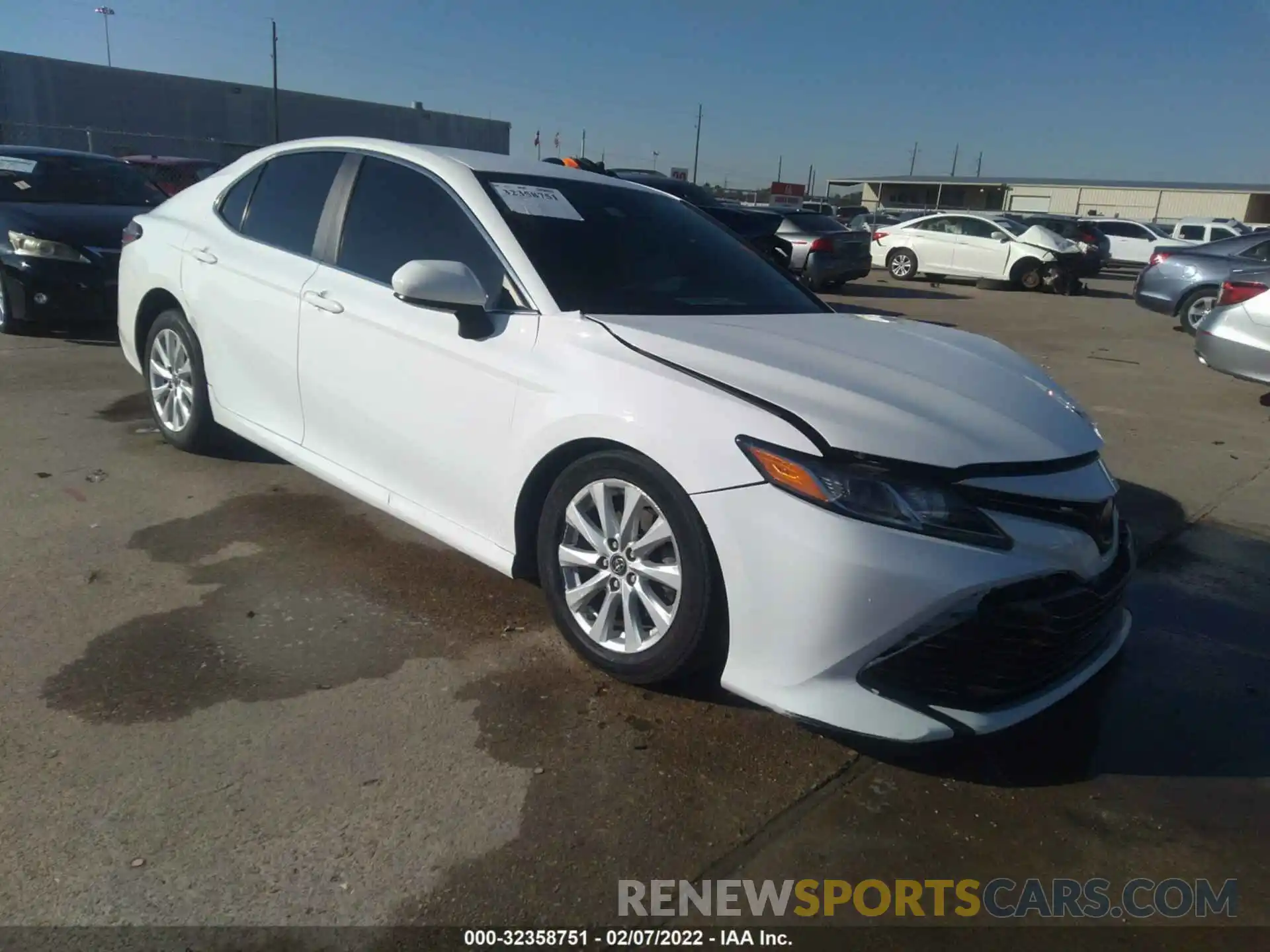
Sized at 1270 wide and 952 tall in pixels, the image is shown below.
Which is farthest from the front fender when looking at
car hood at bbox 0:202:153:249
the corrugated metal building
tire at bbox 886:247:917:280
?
the corrugated metal building

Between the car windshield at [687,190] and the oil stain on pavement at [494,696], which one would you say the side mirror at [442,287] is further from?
the car windshield at [687,190]

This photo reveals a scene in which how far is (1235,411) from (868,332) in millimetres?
5985

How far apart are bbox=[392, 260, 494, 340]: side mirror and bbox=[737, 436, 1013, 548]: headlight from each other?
1203 millimetres

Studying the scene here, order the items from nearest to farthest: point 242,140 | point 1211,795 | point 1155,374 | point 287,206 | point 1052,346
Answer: point 1211,795 → point 287,206 → point 1155,374 → point 1052,346 → point 242,140

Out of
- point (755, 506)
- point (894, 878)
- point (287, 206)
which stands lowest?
point (894, 878)

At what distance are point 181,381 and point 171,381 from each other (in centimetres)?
11

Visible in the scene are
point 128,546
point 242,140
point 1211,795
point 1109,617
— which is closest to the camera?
point 1211,795

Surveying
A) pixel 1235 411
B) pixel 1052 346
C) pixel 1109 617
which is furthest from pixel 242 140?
pixel 1109 617

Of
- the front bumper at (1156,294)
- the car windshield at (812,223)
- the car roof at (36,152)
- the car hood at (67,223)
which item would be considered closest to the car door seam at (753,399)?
the car hood at (67,223)

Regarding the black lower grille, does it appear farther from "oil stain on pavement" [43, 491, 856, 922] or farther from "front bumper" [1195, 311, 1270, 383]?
"front bumper" [1195, 311, 1270, 383]

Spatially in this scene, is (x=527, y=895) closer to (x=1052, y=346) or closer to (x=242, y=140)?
(x=1052, y=346)

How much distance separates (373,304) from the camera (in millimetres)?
3639

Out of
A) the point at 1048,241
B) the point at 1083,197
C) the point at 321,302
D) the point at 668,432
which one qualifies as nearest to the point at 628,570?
the point at 668,432

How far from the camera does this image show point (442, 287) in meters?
3.12
